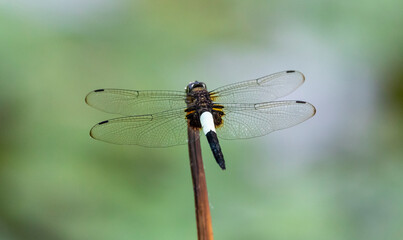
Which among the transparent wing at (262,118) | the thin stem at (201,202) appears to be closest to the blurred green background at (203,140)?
the transparent wing at (262,118)

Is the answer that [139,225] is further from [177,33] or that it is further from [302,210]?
[177,33]

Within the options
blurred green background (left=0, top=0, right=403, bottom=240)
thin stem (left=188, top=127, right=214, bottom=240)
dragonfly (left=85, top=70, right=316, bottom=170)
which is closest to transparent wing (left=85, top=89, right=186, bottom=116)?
dragonfly (left=85, top=70, right=316, bottom=170)

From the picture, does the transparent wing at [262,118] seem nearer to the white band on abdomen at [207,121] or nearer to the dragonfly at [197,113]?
the dragonfly at [197,113]

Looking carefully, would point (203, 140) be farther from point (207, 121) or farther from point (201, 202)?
point (201, 202)

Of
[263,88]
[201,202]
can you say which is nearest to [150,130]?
[263,88]

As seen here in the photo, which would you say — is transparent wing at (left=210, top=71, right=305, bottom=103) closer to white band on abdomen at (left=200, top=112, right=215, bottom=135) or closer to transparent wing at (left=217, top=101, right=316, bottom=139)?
transparent wing at (left=217, top=101, right=316, bottom=139)

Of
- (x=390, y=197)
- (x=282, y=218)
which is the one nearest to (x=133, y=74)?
(x=282, y=218)
